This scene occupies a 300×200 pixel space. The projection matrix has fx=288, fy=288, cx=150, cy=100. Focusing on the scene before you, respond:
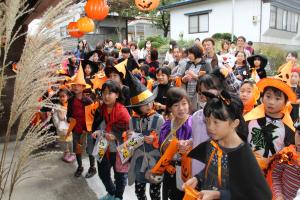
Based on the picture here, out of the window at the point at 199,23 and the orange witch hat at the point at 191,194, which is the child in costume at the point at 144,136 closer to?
the orange witch hat at the point at 191,194

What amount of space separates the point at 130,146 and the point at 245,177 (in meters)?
1.61

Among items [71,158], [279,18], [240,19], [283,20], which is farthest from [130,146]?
[283,20]

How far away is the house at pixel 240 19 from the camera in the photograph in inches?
672

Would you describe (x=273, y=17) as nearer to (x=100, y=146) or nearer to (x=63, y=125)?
(x=63, y=125)

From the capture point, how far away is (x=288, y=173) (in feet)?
6.96

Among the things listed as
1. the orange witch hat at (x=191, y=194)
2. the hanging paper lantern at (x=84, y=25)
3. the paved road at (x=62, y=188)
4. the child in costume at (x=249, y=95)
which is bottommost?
the paved road at (x=62, y=188)

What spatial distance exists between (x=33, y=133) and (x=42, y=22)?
543 mm

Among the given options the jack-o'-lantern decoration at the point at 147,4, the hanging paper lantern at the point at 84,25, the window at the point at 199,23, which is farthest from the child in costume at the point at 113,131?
the window at the point at 199,23

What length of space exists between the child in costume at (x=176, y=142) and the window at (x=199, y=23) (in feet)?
60.3

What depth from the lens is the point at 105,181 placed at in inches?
134

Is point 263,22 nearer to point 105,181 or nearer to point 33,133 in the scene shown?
point 105,181

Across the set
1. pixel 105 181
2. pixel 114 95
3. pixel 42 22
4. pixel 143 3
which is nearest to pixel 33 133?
pixel 42 22

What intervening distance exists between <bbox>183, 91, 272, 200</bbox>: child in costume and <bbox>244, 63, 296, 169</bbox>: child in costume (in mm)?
786

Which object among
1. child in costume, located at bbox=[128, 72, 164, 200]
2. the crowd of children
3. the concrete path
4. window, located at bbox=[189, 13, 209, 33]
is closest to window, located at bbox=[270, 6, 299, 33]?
window, located at bbox=[189, 13, 209, 33]
